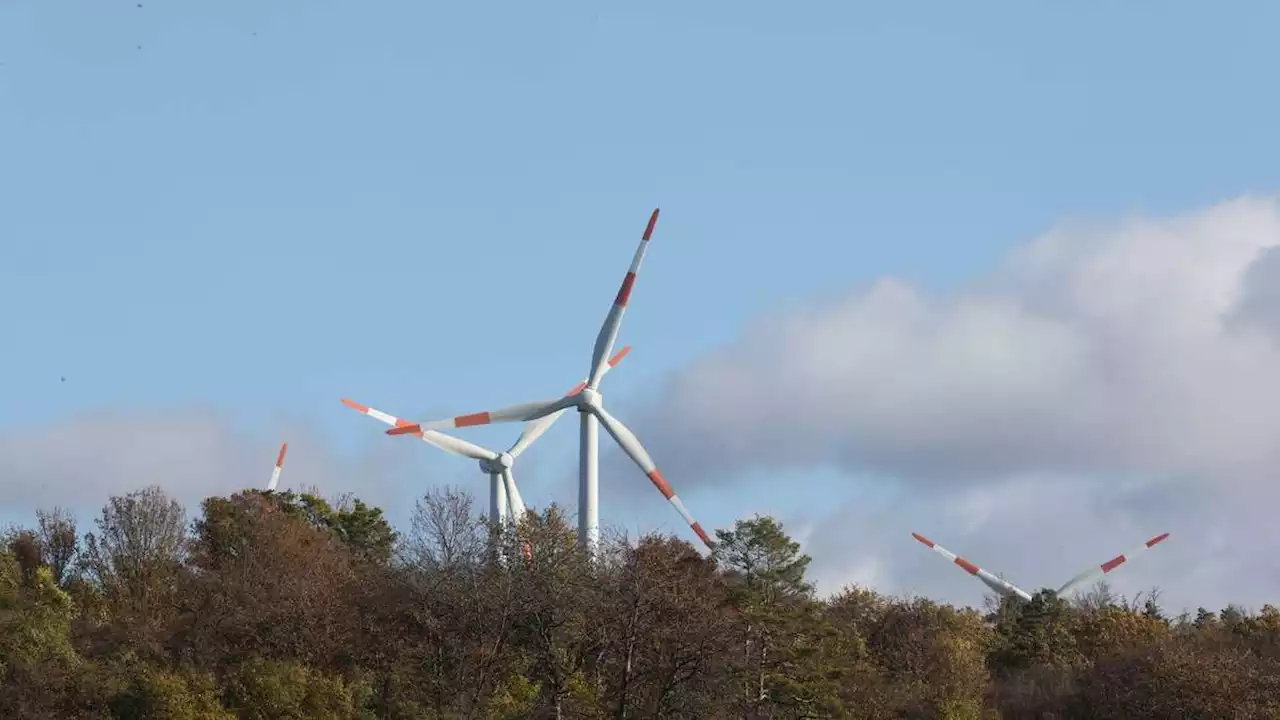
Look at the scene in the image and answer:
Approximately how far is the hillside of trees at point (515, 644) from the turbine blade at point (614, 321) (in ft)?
41.2

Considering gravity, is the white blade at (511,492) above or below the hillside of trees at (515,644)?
above

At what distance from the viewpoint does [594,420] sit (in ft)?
331

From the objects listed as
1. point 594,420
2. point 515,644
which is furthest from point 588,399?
point 515,644

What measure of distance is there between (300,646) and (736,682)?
18104mm

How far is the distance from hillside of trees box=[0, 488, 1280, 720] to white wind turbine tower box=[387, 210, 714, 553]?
24.2 ft

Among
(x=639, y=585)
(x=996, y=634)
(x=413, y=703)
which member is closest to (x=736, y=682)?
(x=639, y=585)

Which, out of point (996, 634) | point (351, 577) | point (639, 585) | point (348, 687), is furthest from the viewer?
point (996, 634)

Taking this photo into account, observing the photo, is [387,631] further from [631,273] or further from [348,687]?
[631,273]

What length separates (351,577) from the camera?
86188 millimetres

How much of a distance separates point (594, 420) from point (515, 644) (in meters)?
34.9

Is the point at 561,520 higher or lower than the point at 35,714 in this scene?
higher

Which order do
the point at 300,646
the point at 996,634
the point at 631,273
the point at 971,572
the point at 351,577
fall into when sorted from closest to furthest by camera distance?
the point at 300,646
the point at 351,577
the point at 631,273
the point at 996,634
the point at 971,572

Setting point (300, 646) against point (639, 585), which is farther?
point (300, 646)

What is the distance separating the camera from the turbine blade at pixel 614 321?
94.6 meters
